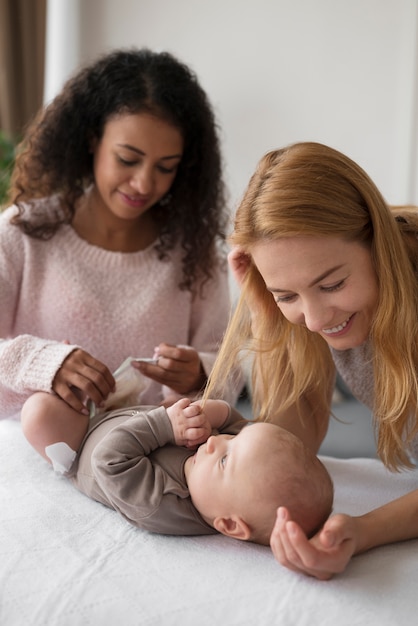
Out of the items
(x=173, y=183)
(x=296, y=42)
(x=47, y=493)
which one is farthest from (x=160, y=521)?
(x=296, y=42)

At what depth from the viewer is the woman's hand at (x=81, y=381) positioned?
1614 mm

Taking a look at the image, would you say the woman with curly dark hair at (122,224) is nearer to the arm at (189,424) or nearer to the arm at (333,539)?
the arm at (189,424)

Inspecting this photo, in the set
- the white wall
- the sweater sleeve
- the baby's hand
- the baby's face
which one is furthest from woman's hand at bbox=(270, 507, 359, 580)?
the white wall

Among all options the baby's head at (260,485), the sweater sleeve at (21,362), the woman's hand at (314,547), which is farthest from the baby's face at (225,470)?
Result: the sweater sleeve at (21,362)

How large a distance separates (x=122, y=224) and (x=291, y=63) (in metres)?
1.97

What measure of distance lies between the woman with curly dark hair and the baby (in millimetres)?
337

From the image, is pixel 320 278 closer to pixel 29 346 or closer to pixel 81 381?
pixel 81 381

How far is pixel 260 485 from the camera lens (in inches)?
48.1

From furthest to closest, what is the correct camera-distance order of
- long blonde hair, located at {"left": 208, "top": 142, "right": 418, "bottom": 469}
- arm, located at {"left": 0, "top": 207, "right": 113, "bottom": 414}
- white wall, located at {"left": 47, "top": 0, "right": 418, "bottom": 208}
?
white wall, located at {"left": 47, "top": 0, "right": 418, "bottom": 208} → arm, located at {"left": 0, "top": 207, "right": 113, "bottom": 414} → long blonde hair, located at {"left": 208, "top": 142, "right": 418, "bottom": 469}

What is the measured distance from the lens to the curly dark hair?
6.57 ft

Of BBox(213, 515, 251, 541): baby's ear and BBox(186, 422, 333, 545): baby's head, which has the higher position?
BBox(186, 422, 333, 545): baby's head

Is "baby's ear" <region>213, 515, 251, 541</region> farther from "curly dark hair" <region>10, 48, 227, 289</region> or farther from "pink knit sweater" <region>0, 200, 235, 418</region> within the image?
"curly dark hair" <region>10, 48, 227, 289</region>

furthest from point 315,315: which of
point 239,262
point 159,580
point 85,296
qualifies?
point 85,296

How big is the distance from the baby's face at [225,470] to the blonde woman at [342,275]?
0.36ft
